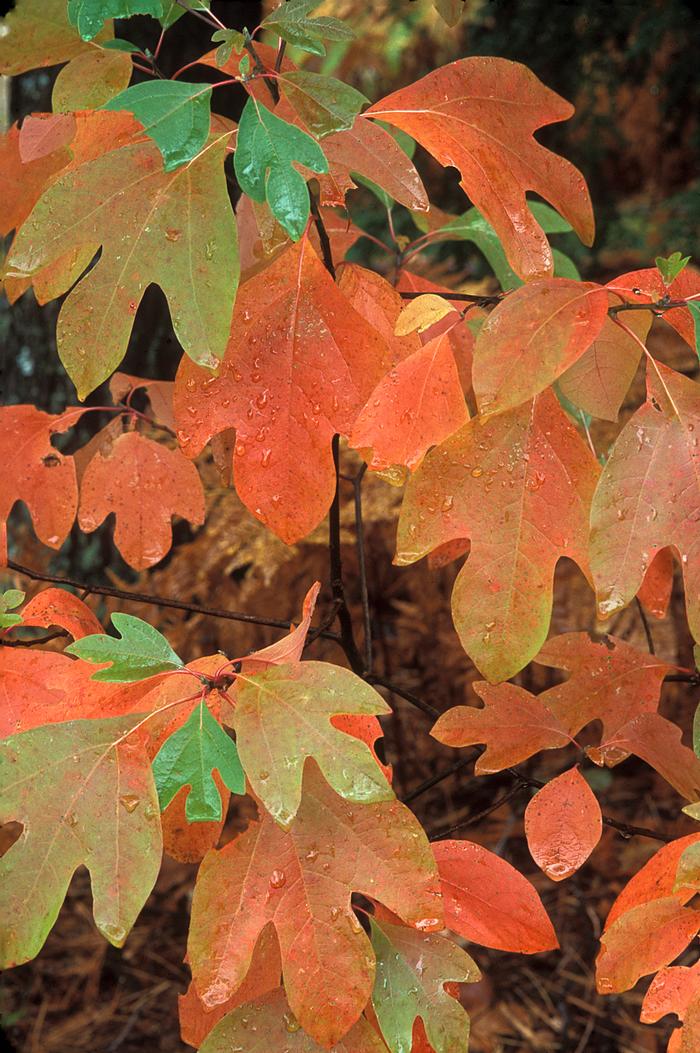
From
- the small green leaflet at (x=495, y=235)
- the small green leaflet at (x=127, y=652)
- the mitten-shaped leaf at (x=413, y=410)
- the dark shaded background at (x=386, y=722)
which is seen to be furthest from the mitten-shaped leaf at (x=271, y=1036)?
the dark shaded background at (x=386, y=722)

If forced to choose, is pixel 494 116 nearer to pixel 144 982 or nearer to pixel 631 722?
pixel 631 722

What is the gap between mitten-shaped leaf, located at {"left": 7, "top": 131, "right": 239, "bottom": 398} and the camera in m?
0.71

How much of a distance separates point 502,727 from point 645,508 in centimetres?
28

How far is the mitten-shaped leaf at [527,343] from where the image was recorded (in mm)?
697

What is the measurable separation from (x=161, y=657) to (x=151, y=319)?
1589 millimetres

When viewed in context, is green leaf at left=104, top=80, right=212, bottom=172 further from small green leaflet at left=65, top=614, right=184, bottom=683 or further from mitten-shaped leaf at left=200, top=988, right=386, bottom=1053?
mitten-shaped leaf at left=200, top=988, right=386, bottom=1053

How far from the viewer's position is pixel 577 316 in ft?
2.34

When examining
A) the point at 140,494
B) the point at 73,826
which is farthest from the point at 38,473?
the point at 73,826

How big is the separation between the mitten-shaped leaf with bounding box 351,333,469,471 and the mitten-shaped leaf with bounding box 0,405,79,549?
1.44ft

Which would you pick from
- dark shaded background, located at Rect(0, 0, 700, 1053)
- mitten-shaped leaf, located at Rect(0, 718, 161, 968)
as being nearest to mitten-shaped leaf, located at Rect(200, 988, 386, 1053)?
mitten-shaped leaf, located at Rect(0, 718, 161, 968)

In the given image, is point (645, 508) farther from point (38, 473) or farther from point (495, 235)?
Result: point (38, 473)

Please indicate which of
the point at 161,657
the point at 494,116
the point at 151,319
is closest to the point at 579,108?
the point at 151,319

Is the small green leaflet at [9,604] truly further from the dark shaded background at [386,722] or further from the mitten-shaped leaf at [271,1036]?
the dark shaded background at [386,722]

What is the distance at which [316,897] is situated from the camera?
2.36ft
